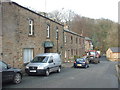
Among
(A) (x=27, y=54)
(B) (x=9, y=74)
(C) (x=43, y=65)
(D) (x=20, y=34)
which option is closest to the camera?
(B) (x=9, y=74)

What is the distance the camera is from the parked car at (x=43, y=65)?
14062 mm

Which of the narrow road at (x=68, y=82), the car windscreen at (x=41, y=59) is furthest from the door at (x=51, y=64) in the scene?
the narrow road at (x=68, y=82)

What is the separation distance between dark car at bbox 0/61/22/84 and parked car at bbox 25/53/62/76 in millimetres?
2984

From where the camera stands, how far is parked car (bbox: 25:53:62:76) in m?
14.1

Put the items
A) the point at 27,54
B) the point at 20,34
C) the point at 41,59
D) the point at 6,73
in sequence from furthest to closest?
the point at 27,54 → the point at 20,34 → the point at 41,59 → the point at 6,73

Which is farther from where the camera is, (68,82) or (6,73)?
(68,82)

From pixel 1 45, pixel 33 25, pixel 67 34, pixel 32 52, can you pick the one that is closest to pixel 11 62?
pixel 1 45

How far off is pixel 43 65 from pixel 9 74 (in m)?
4.46

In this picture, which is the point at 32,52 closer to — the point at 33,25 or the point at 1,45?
the point at 33,25

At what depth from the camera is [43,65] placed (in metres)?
14.3

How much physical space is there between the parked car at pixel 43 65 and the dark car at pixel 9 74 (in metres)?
2.98

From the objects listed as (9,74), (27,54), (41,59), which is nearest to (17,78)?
(9,74)

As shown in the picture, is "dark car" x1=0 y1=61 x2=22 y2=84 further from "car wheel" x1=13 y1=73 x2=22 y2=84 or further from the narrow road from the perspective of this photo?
the narrow road

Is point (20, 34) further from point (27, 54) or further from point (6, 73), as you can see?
point (6, 73)
